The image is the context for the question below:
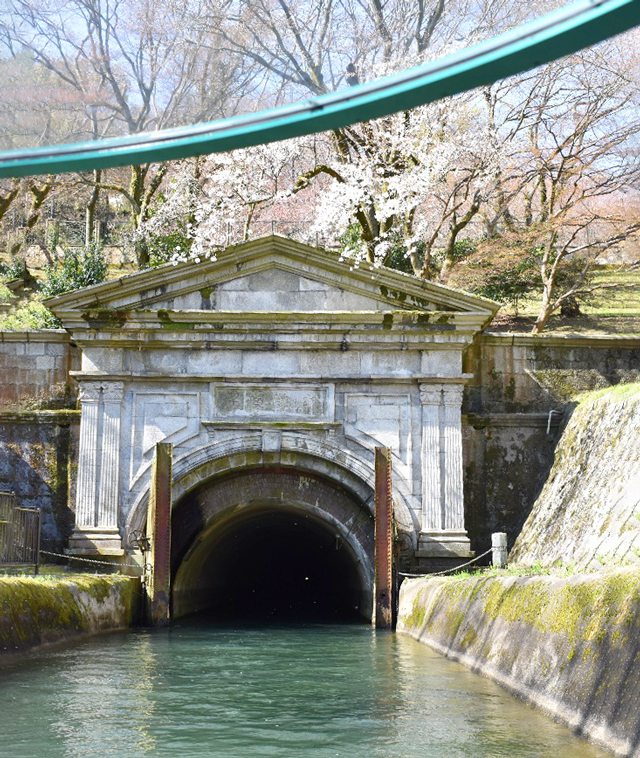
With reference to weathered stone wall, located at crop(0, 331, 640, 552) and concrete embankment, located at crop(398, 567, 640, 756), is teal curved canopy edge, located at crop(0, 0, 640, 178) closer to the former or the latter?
concrete embankment, located at crop(398, 567, 640, 756)

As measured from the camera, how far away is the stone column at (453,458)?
16750mm

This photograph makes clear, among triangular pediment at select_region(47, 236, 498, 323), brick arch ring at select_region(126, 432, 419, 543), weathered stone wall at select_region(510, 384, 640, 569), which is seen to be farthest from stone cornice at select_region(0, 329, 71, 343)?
weathered stone wall at select_region(510, 384, 640, 569)

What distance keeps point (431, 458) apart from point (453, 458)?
357 mm

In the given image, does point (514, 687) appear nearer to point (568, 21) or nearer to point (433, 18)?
point (433, 18)

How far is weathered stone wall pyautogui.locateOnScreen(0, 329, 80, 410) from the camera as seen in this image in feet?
58.4

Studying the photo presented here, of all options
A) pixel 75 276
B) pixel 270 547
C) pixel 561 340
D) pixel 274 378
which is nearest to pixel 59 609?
pixel 274 378

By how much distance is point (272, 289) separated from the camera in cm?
1694

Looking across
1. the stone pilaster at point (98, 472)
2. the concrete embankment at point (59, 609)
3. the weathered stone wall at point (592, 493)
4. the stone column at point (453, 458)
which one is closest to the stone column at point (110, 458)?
the stone pilaster at point (98, 472)

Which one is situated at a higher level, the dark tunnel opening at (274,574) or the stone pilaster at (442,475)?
the stone pilaster at (442,475)

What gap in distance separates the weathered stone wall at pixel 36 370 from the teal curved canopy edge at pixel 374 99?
14868 mm

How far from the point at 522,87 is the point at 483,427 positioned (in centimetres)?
1193

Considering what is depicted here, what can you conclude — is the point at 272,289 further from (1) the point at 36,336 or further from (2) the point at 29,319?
(2) the point at 29,319

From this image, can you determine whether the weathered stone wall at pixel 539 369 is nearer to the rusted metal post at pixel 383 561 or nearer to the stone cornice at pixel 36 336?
A: the rusted metal post at pixel 383 561

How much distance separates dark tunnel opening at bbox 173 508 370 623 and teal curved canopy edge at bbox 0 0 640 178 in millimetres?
15084
